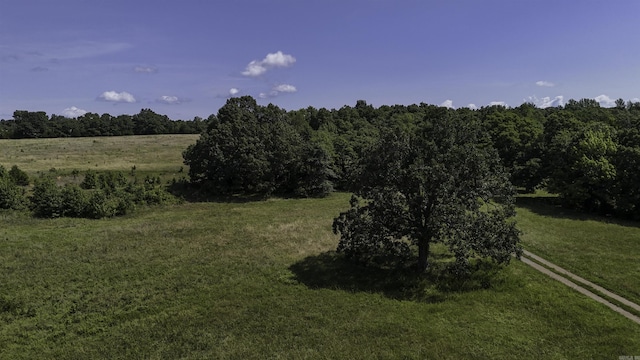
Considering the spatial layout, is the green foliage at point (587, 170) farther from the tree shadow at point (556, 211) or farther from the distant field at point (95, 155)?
the distant field at point (95, 155)

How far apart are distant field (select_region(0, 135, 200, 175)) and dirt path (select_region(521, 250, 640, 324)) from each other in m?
53.7

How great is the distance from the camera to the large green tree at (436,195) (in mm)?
20672

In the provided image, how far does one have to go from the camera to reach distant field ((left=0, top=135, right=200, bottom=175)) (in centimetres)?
5956

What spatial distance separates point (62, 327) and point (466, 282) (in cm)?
2166

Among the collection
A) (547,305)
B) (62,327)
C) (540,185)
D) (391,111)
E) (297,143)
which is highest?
(391,111)

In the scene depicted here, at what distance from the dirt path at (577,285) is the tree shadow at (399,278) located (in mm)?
3496

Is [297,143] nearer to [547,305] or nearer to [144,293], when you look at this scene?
[144,293]

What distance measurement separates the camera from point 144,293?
69.2 feet

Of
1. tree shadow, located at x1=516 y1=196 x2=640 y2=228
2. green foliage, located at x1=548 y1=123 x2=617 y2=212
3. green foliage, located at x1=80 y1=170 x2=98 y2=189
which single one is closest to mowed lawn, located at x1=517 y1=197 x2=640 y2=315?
tree shadow, located at x1=516 y1=196 x2=640 y2=228

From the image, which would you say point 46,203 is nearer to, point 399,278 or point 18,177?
point 18,177

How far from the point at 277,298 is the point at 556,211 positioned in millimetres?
36321

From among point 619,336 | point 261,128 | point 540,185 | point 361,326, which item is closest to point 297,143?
point 261,128

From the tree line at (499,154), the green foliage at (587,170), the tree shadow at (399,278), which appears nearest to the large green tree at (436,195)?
the tree shadow at (399,278)

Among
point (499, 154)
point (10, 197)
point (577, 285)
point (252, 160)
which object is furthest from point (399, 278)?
point (499, 154)
